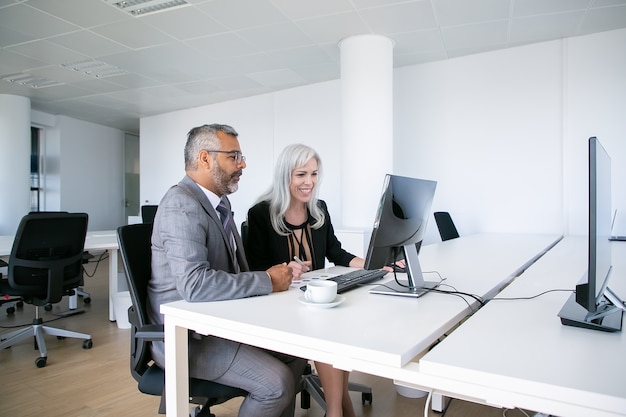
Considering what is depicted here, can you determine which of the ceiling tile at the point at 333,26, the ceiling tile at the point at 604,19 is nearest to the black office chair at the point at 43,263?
the ceiling tile at the point at 333,26

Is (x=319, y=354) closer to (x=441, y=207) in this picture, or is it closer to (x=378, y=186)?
(x=378, y=186)

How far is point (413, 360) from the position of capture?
36.4 inches

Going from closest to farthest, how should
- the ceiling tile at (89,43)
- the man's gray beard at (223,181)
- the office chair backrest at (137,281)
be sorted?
the office chair backrest at (137,281) → the man's gray beard at (223,181) → the ceiling tile at (89,43)

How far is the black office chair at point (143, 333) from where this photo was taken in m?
1.38

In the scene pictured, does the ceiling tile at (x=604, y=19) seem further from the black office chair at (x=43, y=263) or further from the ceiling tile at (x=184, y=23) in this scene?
the black office chair at (x=43, y=263)

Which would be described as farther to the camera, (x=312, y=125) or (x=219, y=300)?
(x=312, y=125)

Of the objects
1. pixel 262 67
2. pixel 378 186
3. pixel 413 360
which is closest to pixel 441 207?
pixel 378 186

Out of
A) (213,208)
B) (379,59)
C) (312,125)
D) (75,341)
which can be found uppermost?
(379,59)

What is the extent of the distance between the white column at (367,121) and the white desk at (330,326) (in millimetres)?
2876

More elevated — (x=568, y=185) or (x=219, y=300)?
(x=568, y=185)

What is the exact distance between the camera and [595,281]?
93cm

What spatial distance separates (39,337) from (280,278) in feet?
8.33

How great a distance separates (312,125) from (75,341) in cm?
408

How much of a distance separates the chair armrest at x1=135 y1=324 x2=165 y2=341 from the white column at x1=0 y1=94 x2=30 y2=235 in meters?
6.76
